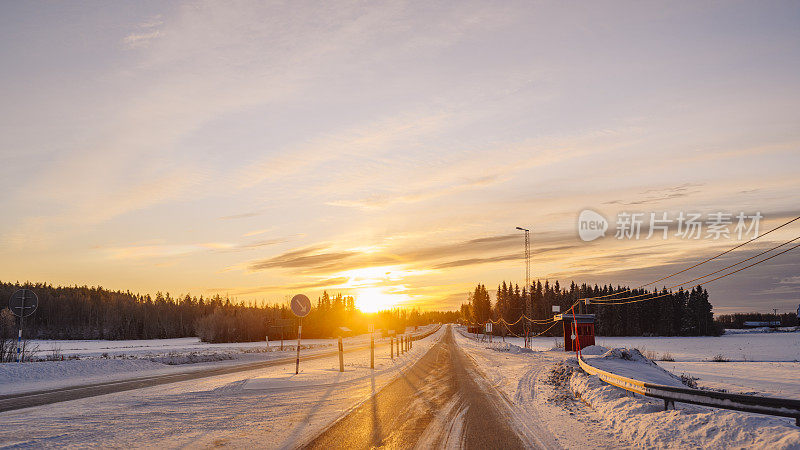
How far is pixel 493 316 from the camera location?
19900cm

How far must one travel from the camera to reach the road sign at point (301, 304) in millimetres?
21648

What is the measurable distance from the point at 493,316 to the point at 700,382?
595ft

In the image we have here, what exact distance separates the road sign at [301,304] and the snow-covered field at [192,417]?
4.27m

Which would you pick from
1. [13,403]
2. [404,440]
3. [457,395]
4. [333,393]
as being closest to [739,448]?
[404,440]

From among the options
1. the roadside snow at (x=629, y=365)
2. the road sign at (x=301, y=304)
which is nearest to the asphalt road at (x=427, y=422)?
the roadside snow at (x=629, y=365)

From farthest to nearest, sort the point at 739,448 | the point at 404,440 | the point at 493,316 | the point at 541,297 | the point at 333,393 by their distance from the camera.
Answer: the point at 493,316, the point at 541,297, the point at 333,393, the point at 404,440, the point at 739,448

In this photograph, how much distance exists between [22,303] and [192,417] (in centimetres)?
2288

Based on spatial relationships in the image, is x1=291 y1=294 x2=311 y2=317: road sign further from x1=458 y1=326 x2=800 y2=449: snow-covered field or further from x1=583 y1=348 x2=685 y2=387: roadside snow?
x1=583 y1=348 x2=685 y2=387: roadside snow

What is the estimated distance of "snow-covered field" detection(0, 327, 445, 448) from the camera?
8867 millimetres

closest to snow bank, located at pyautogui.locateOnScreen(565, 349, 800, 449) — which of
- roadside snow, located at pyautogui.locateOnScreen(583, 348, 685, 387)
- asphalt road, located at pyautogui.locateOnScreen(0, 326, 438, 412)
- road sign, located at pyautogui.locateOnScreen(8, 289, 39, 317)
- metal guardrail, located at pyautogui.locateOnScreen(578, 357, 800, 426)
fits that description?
metal guardrail, located at pyautogui.locateOnScreen(578, 357, 800, 426)

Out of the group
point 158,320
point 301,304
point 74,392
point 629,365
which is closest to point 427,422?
point 301,304

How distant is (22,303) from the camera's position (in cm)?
2686

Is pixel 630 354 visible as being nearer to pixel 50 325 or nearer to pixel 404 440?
pixel 404 440

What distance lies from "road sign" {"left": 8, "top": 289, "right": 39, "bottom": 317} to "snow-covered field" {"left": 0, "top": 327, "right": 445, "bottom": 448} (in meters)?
15.4
